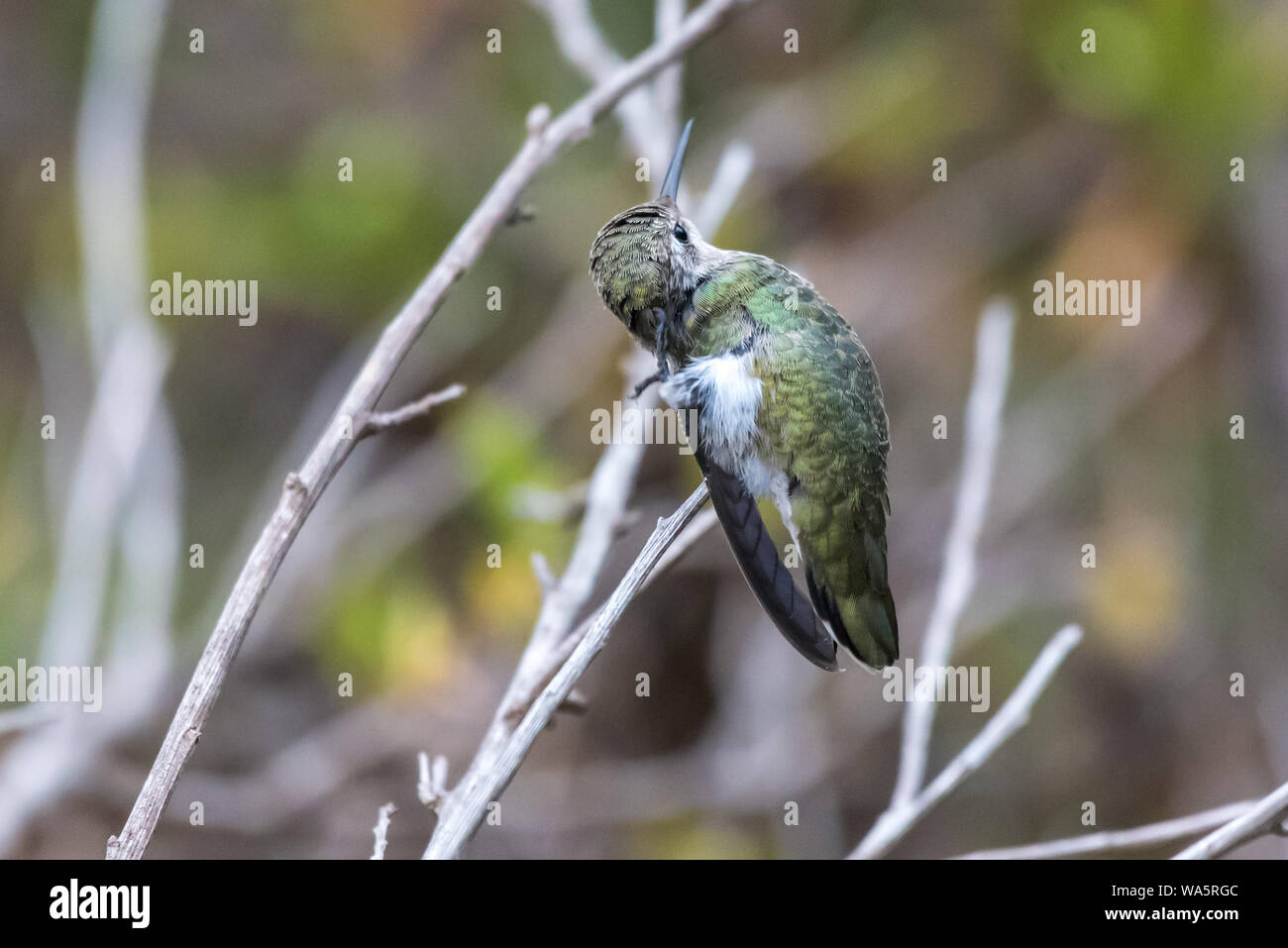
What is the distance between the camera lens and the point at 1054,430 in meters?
4.45

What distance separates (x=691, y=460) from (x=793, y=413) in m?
1.92

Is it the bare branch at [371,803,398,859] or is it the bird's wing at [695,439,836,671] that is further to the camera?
the bird's wing at [695,439,836,671]

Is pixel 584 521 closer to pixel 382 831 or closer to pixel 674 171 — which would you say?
pixel 674 171


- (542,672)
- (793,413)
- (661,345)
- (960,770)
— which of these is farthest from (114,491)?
(960,770)

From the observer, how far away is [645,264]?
2150mm

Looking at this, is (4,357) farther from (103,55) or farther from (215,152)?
(103,55)

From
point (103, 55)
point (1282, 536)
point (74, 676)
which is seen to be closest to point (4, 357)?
point (103, 55)

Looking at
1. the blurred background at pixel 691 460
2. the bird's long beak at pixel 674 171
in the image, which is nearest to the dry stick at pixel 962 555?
the bird's long beak at pixel 674 171

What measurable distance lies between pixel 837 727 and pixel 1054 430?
1.47 metres

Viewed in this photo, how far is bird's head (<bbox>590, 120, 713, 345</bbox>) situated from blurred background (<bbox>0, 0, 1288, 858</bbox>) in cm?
189

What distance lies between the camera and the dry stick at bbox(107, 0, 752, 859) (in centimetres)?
129

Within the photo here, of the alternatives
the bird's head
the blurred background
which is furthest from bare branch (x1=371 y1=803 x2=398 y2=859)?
the blurred background

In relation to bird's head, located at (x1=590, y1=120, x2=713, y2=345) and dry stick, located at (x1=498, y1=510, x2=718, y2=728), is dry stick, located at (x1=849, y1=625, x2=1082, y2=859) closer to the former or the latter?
dry stick, located at (x1=498, y1=510, x2=718, y2=728)
